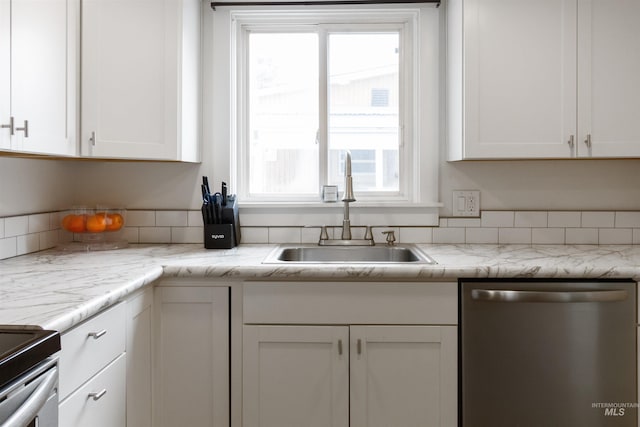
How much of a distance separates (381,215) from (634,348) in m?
1.12

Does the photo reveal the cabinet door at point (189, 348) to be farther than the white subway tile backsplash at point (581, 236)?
No

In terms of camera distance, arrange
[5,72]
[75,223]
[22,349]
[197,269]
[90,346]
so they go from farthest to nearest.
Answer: [75,223] < [197,269] < [5,72] < [90,346] < [22,349]

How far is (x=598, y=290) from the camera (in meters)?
1.59

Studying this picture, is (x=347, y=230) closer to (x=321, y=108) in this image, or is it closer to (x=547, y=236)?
(x=321, y=108)

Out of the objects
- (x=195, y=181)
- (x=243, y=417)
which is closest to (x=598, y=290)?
(x=243, y=417)

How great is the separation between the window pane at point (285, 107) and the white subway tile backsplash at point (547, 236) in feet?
3.52

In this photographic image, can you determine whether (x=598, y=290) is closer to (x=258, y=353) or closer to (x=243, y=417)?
(x=258, y=353)

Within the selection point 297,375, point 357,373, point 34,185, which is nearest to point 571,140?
point 357,373

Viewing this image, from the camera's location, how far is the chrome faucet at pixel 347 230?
217 cm

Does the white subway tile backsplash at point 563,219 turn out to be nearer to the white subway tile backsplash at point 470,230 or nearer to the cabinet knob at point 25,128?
the white subway tile backsplash at point 470,230

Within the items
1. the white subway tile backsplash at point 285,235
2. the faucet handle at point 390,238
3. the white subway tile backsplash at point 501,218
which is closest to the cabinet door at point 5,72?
the white subway tile backsplash at point 285,235

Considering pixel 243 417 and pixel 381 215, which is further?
pixel 381 215

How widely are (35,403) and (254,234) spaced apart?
1440mm

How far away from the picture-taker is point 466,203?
226 cm
